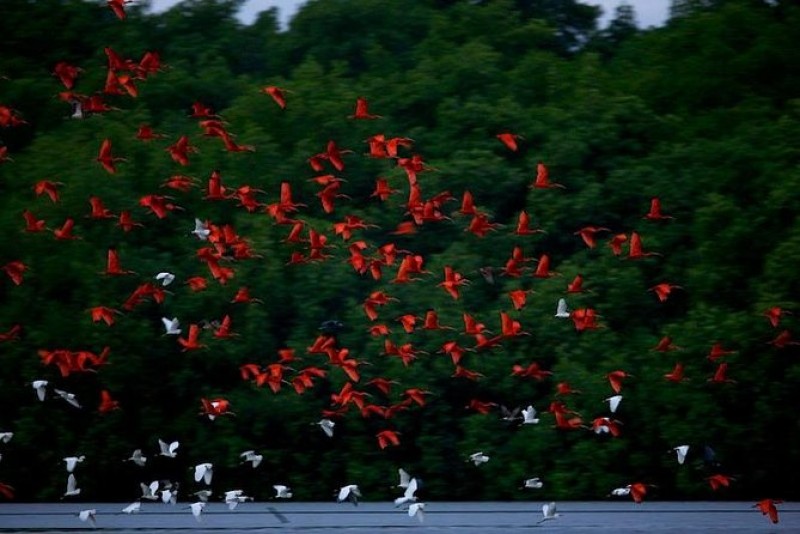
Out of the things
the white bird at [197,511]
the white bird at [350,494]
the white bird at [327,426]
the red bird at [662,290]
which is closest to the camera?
the white bird at [197,511]

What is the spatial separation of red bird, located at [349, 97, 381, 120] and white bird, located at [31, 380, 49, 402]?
3.49 m

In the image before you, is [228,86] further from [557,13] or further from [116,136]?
[557,13]

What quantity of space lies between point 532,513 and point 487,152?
3595mm

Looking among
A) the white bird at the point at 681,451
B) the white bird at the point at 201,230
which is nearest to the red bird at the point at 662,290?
the white bird at the point at 681,451

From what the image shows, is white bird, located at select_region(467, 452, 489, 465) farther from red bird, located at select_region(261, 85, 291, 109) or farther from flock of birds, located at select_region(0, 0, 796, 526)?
red bird, located at select_region(261, 85, 291, 109)

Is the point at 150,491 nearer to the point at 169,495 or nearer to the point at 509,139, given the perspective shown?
the point at 169,495

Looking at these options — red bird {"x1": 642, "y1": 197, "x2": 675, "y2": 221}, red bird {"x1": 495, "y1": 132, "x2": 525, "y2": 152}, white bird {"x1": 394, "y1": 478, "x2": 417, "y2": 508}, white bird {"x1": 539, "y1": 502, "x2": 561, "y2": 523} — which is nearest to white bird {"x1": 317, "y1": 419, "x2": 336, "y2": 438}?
white bird {"x1": 394, "y1": 478, "x2": 417, "y2": 508}

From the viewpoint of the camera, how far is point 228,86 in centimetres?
1277

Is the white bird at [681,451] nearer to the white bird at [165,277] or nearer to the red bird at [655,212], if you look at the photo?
the red bird at [655,212]

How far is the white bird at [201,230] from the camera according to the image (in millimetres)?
10469

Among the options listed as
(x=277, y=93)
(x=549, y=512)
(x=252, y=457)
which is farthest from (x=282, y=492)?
(x=277, y=93)

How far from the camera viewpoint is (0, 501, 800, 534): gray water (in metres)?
8.40

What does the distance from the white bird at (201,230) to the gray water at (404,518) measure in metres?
2.16

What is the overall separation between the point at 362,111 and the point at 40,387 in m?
3.57
